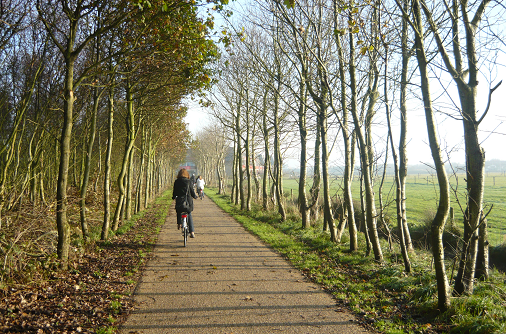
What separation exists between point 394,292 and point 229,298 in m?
2.82

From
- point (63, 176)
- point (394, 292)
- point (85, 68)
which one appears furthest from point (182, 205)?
point (394, 292)

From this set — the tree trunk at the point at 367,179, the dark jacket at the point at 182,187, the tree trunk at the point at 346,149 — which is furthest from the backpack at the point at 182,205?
the tree trunk at the point at 367,179

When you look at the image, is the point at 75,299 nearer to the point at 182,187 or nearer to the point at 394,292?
the point at 182,187

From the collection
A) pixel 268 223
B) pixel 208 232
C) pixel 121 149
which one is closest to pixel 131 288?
pixel 208 232

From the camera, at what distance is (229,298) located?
5.26 metres

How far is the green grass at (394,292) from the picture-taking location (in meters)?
4.36

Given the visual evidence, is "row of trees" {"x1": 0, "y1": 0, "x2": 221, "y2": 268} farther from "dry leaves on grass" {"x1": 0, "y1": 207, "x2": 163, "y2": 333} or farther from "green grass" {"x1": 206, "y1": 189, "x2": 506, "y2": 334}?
"green grass" {"x1": 206, "y1": 189, "x2": 506, "y2": 334}

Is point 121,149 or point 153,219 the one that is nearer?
point 153,219

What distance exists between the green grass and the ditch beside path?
1.19 feet

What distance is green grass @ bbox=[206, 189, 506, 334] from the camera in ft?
14.3

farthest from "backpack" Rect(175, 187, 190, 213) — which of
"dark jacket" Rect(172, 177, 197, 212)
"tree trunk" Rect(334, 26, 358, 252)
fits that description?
"tree trunk" Rect(334, 26, 358, 252)

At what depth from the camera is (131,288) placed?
5688 mm

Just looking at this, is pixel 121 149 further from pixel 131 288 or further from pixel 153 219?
pixel 131 288

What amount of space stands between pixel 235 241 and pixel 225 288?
445 centimetres
